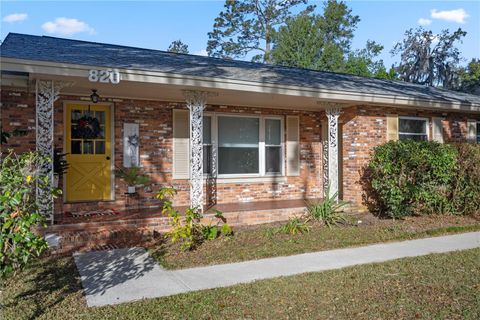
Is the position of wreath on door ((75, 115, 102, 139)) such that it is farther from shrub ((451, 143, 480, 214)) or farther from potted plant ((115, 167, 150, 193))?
shrub ((451, 143, 480, 214))

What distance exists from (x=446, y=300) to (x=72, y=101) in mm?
7353

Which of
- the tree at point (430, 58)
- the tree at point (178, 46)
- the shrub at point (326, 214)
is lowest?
the shrub at point (326, 214)

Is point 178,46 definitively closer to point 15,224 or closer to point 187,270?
point 187,270

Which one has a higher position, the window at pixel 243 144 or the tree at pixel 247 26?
the tree at pixel 247 26

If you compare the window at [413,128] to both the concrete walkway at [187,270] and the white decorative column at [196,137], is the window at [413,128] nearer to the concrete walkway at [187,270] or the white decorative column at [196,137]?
the concrete walkway at [187,270]

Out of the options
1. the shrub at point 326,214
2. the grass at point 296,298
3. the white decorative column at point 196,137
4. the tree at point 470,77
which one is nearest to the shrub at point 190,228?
the white decorative column at point 196,137

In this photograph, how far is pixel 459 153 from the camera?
29.6 feet

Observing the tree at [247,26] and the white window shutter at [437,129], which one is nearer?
the white window shutter at [437,129]

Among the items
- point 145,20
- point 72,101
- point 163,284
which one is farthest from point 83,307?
point 145,20

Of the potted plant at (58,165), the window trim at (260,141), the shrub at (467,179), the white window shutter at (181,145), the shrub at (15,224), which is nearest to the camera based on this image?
the shrub at (15,224)

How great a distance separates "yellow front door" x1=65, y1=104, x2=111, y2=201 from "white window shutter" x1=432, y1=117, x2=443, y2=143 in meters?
8.27

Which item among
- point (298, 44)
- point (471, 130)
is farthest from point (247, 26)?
point (471, 130)

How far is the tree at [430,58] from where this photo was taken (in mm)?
32375

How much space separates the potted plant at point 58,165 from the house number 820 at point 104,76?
2004 mm
